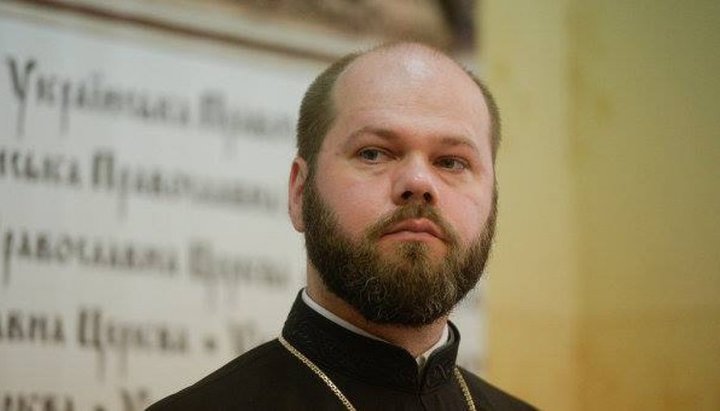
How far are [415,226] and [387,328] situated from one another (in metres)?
0.20

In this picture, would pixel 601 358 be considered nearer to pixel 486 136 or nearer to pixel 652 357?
pixel 652 357

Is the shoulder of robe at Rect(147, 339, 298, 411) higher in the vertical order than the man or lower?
lower

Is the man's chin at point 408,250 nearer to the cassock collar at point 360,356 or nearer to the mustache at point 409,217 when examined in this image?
the mustache at point 409,217

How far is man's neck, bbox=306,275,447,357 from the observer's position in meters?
1.55

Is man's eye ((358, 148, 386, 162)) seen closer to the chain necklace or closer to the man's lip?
the man's lip

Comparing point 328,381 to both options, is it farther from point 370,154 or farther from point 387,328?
point 370,154

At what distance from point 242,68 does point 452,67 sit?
829 mm

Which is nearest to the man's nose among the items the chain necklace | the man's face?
the man's face

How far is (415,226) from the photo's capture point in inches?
57.1

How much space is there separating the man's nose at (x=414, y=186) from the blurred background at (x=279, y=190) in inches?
33.7

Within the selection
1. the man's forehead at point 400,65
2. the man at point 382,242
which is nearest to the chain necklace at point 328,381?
the man at point 382,242

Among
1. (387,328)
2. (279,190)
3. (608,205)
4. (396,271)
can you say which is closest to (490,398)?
(387,328)

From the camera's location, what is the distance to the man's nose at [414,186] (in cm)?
146

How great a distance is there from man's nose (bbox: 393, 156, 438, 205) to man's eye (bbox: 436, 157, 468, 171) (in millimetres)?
69
